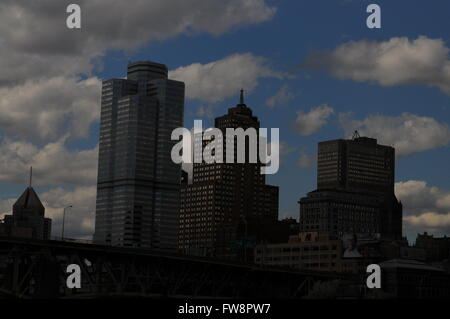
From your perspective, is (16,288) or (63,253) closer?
(16,288)

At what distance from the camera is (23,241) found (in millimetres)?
164500
